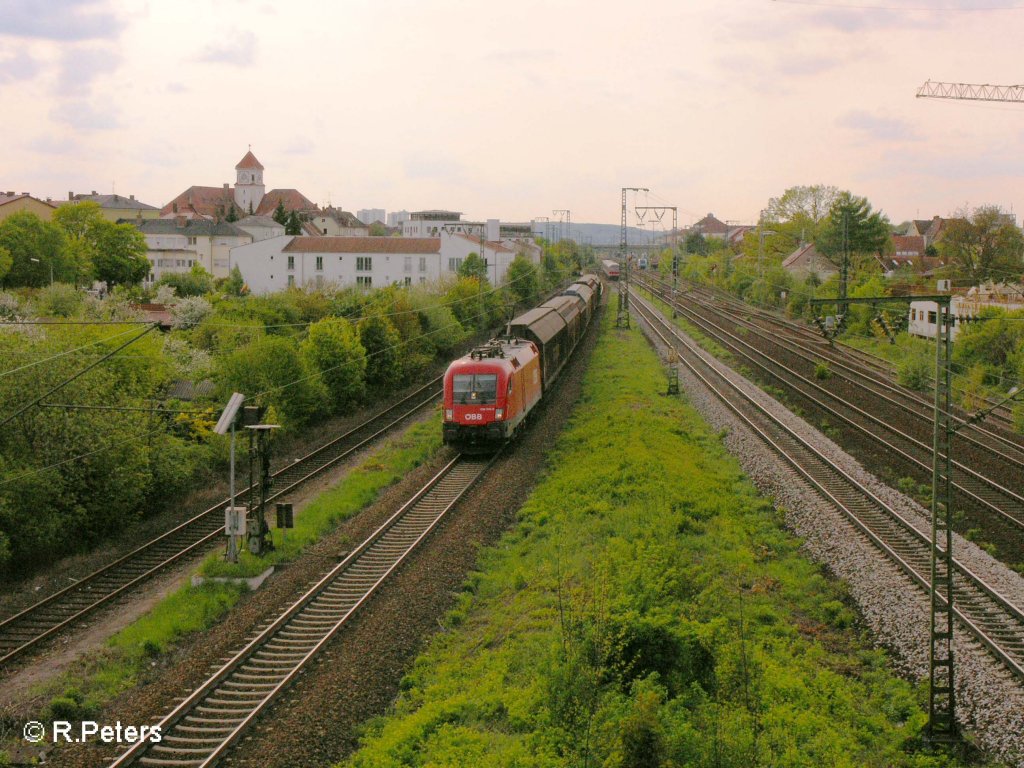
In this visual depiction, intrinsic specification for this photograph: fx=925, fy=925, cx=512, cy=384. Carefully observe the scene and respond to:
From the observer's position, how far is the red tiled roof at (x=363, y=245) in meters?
77.7

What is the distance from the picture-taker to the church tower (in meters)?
156

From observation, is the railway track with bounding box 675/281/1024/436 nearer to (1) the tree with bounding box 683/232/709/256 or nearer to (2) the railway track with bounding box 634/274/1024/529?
(2) the railway track with bounding box 634/274/1024/529

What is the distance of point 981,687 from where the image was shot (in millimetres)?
12523

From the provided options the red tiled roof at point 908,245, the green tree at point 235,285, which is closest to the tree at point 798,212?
the red tiled roof at point 908,245

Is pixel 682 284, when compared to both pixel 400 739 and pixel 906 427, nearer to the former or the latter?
pixel 906 427

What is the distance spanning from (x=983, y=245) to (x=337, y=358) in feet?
155

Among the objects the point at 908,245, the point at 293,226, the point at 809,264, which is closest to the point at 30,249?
the point at 293,226

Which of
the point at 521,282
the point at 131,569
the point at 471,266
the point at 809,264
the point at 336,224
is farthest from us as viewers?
the point at 336,224

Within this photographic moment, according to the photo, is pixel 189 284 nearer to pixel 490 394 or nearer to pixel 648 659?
pixel 490 394

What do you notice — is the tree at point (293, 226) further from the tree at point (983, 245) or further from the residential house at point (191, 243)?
the tree at point (983, 245)

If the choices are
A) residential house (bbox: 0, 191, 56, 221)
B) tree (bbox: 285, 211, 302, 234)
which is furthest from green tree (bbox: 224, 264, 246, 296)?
tree (bbox: 285, 211, 302, 234)

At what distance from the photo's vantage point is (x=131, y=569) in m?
18.7

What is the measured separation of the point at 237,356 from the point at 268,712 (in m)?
20.2

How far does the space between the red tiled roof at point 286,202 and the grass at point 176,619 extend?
440ft
